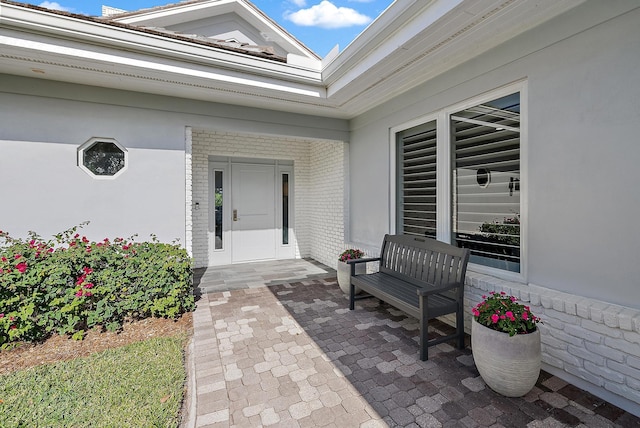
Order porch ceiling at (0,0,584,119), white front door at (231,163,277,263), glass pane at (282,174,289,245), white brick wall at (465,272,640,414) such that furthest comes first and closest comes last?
glass pane at (282,174,289,245) → white front door at (231,163,277,263) → porch ceiling at (0,0,584,119) → white brick wall at (465,272,640,414)

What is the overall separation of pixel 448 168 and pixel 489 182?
1.74 feet

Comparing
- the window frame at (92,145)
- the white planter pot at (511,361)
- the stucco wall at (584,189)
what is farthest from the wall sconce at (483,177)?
the window frame at (92,145)

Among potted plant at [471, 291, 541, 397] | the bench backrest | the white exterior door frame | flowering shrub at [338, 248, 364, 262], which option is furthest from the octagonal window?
potted plant at [471, 291, 541, 397]

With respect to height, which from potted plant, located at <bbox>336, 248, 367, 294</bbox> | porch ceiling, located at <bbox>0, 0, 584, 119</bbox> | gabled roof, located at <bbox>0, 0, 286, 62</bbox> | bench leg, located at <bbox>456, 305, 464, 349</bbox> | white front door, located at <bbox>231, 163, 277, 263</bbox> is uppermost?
gabled roof, located at <bbox>0, 0, 286, 62</bbox>

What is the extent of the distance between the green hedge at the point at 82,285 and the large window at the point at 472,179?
10.7 feet

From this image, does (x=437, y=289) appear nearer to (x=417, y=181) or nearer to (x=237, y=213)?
(x=417, y=181)

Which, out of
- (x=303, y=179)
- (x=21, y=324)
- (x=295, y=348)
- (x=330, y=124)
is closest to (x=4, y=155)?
(x=21, y=324)

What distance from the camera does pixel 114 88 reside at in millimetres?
3977

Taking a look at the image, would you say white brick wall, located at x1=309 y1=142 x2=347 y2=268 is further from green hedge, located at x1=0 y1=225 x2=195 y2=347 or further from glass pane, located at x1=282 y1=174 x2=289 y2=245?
green hedge, located at x1=0 y1=225 x2=195 y2=347

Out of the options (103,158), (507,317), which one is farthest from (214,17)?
(507,317)

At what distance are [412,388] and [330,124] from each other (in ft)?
14.4

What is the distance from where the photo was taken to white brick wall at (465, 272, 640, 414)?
2.00 m

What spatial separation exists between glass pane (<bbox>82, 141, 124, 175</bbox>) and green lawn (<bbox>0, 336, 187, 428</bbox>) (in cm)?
246

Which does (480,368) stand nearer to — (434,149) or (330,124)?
(434,149)
